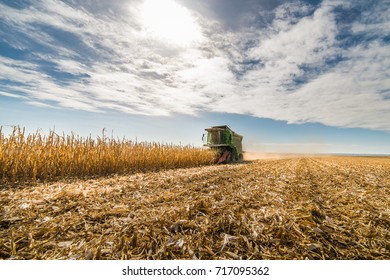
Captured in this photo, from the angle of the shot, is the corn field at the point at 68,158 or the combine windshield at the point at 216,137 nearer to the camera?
the corn field at the point at 68,158

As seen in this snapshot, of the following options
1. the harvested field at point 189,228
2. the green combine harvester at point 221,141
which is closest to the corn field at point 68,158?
the harvested field at point 189,228

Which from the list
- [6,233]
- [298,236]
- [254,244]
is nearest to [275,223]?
[298,236]

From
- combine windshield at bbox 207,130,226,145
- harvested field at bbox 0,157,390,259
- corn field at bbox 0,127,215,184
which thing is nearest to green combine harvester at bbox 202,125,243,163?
combine windshield at bbox 207,130,226,145

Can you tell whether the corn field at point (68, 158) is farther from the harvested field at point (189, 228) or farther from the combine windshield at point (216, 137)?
the combine windshield at point (216, 137)

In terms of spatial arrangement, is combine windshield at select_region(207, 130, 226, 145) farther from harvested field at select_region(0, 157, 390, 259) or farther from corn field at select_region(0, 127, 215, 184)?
harvested field at select_region(0, 157, 390, 259)

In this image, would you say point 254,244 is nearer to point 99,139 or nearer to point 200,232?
point 200,232

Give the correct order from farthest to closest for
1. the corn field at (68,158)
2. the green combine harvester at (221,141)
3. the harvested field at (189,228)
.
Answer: the green combine harvester at (221,141) → the corn field at (68,158) → the harvested field at (189,228)

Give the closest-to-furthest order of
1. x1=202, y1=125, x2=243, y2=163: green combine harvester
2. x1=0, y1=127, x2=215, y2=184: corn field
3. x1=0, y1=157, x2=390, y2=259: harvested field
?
x1=0, y1=157, x2=390, y2=259: harvested field
x1=0, y1=127, x2=215, y2=184: corn field
x1=202, y1=125, x2=243, y2=163: green combine harvester

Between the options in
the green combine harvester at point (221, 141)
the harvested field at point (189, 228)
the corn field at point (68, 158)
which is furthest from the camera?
the green combine harvester at point (221, 141)

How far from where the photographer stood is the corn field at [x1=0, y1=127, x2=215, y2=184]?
809 cm

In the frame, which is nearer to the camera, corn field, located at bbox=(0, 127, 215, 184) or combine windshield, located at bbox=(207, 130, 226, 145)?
corn field, located at bbox=(0, 127, 215, 184)

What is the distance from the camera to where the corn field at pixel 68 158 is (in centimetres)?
809

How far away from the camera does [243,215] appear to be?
4066 mm
